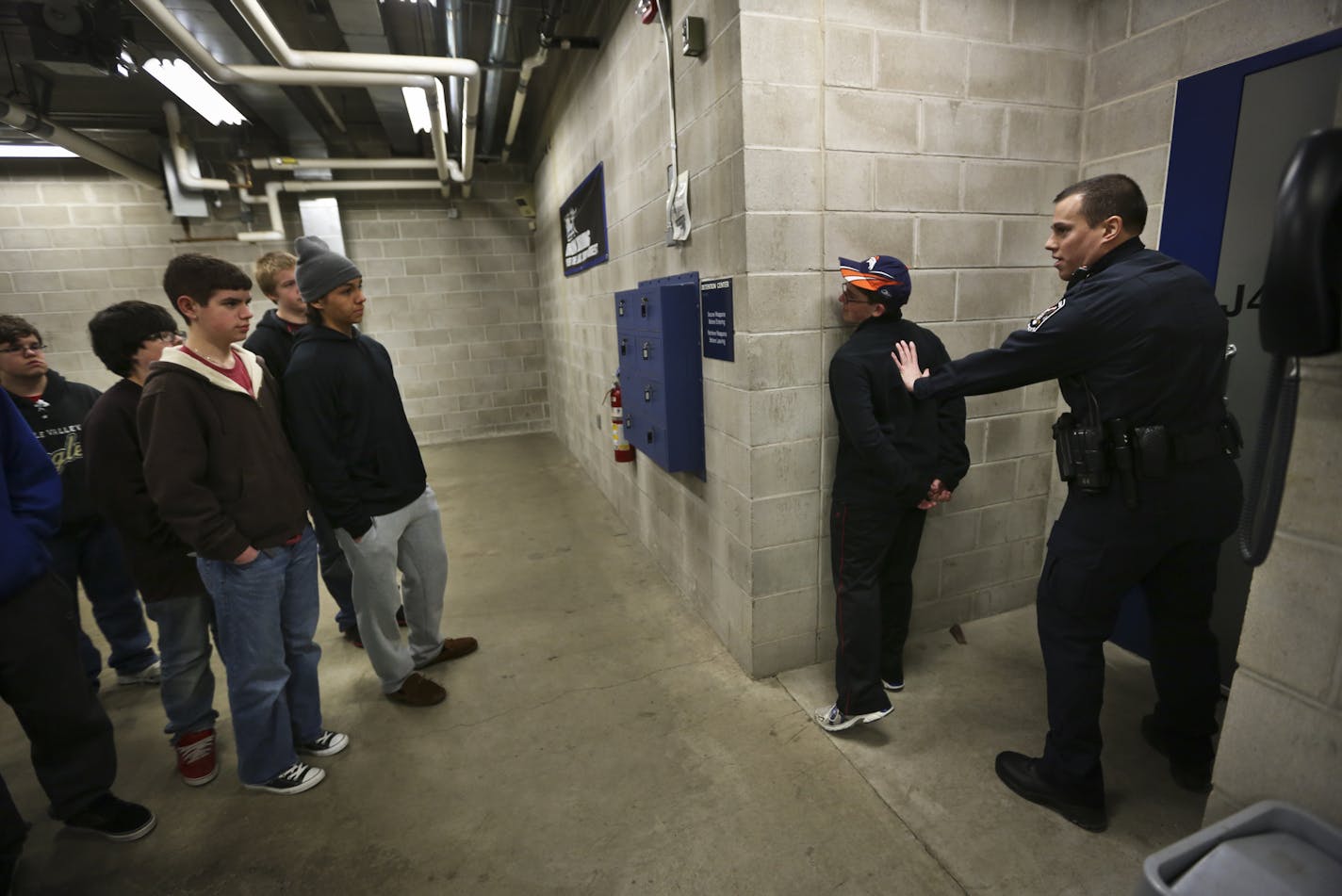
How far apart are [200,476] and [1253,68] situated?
3229 millimetres

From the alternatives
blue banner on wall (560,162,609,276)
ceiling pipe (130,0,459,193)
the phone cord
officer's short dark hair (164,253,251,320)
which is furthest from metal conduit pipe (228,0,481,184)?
the phone cord

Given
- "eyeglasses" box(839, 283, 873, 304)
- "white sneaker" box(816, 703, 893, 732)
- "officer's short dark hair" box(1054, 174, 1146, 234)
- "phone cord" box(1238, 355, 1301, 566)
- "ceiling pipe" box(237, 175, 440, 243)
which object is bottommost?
"white sneaker" box(816, 703, 893, 732)

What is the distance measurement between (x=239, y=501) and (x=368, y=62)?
2778 millimetres

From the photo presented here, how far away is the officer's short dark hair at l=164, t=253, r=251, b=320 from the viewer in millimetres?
1562

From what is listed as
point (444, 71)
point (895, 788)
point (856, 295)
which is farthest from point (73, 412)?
point (895, 788)

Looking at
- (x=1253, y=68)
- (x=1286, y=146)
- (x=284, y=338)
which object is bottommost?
(x=284, y=338)

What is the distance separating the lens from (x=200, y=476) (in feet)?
5.23

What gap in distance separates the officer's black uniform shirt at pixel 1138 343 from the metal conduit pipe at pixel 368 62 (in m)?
3.14

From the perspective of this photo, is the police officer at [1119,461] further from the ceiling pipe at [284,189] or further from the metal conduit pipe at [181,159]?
the metal conduit pipe at [181,159]

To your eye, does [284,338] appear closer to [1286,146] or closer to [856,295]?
[856,295]

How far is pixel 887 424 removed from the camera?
6.32ft

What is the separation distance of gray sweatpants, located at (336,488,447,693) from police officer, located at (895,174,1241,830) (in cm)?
178

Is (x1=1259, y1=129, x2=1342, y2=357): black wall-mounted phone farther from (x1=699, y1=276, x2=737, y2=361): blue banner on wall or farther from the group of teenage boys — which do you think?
the group of teenage boys

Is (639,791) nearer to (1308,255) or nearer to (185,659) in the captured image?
(185,659)
